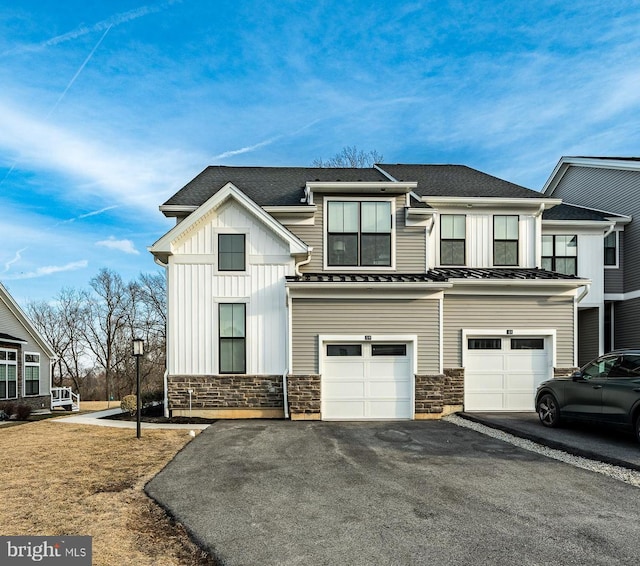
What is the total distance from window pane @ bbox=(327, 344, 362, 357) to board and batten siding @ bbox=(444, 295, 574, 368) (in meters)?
2.79

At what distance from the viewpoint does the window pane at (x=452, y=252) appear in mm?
14906

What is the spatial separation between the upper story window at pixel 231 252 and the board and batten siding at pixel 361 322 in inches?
77.1

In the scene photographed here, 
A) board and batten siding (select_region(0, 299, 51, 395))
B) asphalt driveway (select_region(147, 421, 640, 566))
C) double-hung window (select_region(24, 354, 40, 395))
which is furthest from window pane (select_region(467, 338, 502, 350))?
double-hung window (select_region(24, 354, 40, 395))

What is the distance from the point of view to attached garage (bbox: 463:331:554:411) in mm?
12930

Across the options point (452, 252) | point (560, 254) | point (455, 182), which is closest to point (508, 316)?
point (452, 252)

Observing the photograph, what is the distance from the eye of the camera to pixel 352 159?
1212 inches

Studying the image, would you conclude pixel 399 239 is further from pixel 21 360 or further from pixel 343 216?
pixel 21 360

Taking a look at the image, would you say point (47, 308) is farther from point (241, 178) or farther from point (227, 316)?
point (227, 316)

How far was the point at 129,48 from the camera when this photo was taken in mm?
13875

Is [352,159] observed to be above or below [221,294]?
above

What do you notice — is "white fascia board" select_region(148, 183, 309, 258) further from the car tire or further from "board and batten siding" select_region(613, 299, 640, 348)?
"board and batten siding" select_region(613, 299, 640, 348)

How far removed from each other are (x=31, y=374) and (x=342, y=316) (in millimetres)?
16339

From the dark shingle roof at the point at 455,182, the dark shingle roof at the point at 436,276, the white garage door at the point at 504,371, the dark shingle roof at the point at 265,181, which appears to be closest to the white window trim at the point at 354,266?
the dark shingle roof at the point at 436,276

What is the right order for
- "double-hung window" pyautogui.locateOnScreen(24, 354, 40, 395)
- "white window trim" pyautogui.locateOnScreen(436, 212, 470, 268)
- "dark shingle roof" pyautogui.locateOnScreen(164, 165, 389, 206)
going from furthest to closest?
"double-hung window" pyautogui.locateOnScreen(24, 354, 40, 395), "white window trim" pyautogui.locateOnScreen(436, 212, 470, 268), "dark shingle roof" pyautogui.locateOnScreen(164, 165, 389, 206)
